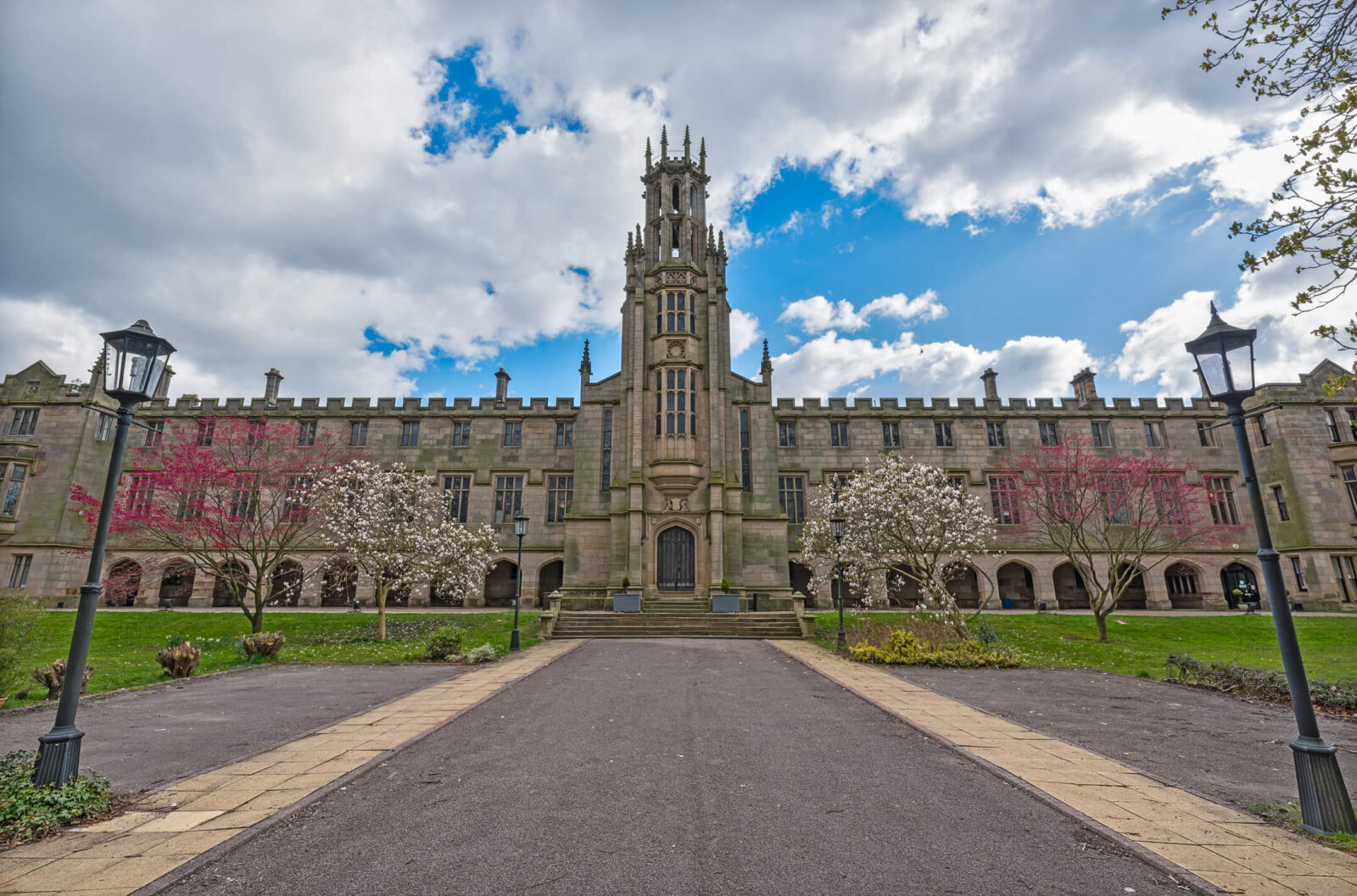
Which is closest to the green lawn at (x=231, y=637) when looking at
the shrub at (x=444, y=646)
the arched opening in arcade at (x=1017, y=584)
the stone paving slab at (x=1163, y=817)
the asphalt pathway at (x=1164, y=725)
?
the shrub at (x=444, y=646)

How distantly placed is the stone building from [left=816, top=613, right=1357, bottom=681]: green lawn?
351 centimetres

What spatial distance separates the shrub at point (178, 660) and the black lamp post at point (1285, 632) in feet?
62.4

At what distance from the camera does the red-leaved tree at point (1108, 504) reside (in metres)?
26.2

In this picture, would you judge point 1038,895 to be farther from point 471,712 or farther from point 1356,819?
point 471,712

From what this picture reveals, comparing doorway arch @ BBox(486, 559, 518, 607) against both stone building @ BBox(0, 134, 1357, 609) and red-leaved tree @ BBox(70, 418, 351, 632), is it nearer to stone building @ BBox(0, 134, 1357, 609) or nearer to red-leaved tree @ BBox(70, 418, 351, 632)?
stone building @ BBox(0, 134, 1357, 609)

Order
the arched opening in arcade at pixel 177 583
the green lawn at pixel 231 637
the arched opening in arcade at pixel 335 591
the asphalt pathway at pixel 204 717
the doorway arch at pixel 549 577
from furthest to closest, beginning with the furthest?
the doorway arch at pixel 549 577 < the arched opening in arcade at pixel 177 583 < the arched opening in arcade at pixel 335 591 < the green lawn at pixel 231 637 < the asphalt pathway at pixel 204 717

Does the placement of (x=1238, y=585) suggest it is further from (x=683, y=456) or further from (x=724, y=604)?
(x=683, y=456)

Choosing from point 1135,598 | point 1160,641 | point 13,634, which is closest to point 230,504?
point 13,634

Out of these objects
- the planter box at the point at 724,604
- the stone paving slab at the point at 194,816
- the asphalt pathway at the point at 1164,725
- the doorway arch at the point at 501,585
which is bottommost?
the asphalt pathway at the point at 1164,725

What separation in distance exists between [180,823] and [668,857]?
4.39 metres

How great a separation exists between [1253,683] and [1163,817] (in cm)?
947

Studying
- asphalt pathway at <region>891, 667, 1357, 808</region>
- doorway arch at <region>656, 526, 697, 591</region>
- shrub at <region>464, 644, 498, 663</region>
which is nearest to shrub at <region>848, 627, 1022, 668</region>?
asphalt pathway at <region>891, 667, 1357, 808</region>

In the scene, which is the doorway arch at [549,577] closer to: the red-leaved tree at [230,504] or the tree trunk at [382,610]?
the red-leaved tree at [230,504]

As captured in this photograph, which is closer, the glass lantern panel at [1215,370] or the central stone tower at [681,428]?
the glass lantern panel at [1215,370]
